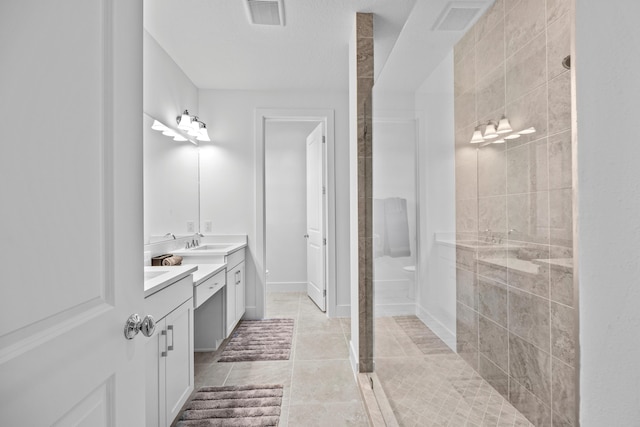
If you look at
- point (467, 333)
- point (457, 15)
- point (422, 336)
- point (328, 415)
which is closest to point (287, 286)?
point (328, 415)

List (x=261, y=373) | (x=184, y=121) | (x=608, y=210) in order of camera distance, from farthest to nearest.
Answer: (x=184, y=121) → (x=261, y=373) → (x=608, y=210)

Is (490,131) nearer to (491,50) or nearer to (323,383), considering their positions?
(491,50)

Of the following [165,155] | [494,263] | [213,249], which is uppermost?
[165,155]

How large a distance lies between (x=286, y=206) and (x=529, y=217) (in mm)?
4290

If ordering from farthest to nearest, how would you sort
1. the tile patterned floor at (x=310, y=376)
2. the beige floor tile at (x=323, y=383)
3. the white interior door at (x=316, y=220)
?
1. the white interior door at (x=316, y=220)
2. the beige floor tile at (x=323, y=383)
3. the tile patterned floor at (x=310, y=376)

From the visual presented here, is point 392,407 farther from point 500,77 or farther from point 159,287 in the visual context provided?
A: point 500,77

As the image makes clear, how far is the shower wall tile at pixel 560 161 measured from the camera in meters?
0.59

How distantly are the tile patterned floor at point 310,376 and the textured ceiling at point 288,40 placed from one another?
180cm

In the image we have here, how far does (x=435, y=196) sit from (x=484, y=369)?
0.57 meters

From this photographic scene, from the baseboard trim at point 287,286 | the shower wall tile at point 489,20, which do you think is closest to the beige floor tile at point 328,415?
the shower wall tile at point 489,20

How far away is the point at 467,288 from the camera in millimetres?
967

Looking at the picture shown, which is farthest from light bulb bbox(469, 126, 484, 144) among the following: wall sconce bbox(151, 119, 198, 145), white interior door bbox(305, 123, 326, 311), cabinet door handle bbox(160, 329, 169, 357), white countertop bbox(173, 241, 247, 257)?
white interior door bbox(305, 123, 326, 311)

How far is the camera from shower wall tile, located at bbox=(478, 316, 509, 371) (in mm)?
806

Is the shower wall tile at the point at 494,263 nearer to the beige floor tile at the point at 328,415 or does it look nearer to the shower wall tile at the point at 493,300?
the shower wall tile at the point at 493,300
